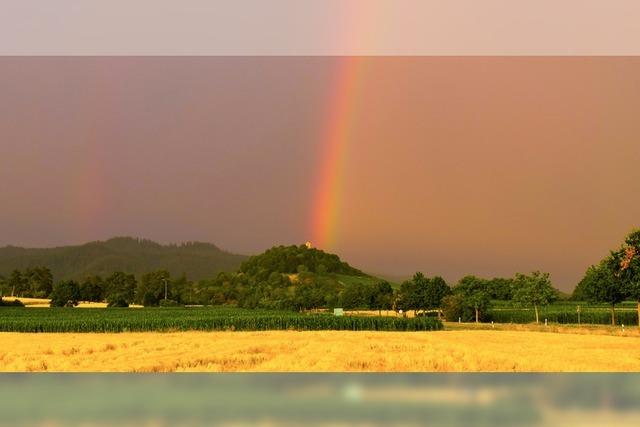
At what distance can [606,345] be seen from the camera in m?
35.5

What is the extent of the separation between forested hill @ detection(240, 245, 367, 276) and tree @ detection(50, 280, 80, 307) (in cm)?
4315

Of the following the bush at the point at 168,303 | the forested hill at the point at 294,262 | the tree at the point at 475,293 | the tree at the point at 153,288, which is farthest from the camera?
the forested hill at the point at 294,262

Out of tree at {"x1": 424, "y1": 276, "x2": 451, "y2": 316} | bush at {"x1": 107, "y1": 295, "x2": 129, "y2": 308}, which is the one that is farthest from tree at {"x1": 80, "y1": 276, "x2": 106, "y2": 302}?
tree at {"x1": 424, "y1": 276, "x2": 451, "y2": 316}

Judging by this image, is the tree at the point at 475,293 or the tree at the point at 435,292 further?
the tree at the point at 435,292

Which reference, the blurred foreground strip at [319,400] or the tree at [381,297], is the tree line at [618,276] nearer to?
the tree at [381,297]

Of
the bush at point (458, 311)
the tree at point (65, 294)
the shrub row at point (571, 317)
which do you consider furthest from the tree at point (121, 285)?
the shrub row at point (571, 317)

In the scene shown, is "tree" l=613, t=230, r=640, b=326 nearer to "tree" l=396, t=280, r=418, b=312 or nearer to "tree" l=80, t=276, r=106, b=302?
"tree" l=396, t=280, r=418, b=312

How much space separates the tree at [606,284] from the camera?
56.2 m

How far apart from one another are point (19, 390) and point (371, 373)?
10262mm

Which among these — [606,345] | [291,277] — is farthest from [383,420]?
[291,277]

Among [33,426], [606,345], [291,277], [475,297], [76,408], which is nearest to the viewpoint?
[33,426]

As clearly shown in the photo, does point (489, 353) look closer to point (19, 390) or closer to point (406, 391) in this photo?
point (406, 391)

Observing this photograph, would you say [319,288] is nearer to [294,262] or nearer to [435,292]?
[435,292]

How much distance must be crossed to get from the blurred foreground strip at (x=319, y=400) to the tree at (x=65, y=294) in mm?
105831
